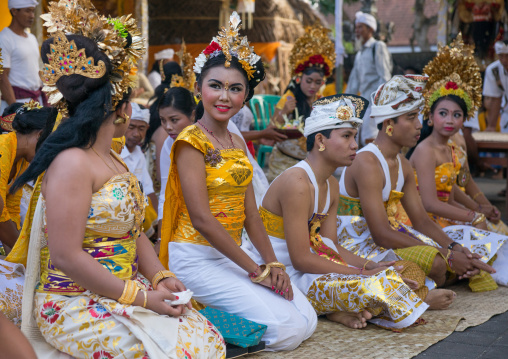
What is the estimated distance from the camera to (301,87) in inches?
279

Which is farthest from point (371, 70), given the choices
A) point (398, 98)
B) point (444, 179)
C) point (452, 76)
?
point (398, 98)

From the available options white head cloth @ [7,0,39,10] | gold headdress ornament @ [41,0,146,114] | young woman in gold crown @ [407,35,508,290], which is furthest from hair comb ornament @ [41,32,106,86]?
white head cloth @ [7,0,39,10]

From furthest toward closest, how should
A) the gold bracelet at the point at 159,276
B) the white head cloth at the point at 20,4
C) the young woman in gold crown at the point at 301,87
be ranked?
the young woman in gold crown at the point at 301,87
the white head cloth at the point at 20,4
the gold bracelet at the point at 159,276

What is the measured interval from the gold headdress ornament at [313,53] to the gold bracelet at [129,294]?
475 centimetres

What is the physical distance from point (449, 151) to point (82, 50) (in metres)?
3.94

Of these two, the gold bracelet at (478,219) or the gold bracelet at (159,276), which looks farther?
the gold bracelet at (478,219)

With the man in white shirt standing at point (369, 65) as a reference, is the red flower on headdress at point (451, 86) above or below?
below

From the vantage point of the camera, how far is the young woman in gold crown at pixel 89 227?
267cm

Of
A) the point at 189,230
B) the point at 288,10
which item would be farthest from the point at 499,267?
the point at 288,10

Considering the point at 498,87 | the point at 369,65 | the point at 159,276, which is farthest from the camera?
the point at 498,87

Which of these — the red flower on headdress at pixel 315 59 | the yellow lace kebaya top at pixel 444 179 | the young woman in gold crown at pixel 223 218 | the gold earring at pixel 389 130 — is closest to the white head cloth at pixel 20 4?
the red flower on headdress at pixel 315 59

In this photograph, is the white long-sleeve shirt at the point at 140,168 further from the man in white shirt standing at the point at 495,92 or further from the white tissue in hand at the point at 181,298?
the man in white shirt standing at the point at 495,92

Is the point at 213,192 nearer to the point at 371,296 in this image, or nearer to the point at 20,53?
the point at 371,296

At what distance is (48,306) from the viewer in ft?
9.23
